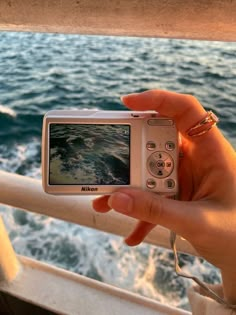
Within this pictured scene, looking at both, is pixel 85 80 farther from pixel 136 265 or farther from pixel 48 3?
pixel 48 3

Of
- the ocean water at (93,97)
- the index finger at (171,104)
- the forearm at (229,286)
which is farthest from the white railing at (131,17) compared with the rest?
the ocean water at (93,97)

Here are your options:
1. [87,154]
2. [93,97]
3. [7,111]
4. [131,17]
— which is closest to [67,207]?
[87,154]

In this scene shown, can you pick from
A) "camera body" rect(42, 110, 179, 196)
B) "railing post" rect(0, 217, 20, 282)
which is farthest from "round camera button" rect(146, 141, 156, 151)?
"railing post" rect(0, 217, 20, 282)

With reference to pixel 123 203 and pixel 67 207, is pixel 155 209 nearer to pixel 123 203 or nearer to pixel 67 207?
pixel 123 203

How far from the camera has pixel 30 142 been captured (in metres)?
2.68

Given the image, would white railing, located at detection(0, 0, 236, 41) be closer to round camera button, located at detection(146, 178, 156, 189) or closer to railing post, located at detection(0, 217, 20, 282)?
round camera button, located at detection(146, 178, 156, 189)

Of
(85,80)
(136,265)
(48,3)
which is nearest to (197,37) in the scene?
(48,3)

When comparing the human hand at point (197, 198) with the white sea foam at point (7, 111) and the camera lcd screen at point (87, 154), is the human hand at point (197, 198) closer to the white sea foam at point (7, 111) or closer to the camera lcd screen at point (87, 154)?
the camera lcd screen at point (87, 154)

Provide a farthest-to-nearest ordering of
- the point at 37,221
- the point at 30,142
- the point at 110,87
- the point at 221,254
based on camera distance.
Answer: the point at 110,87 < the point at 30,142 < the point at 37,221 < the point at 221,254

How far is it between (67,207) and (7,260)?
0.28m

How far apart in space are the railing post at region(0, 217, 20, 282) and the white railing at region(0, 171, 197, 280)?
130 millimetres

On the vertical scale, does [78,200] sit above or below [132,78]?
below

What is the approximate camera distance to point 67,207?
28.9 inches

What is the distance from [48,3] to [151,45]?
375 centimetres
